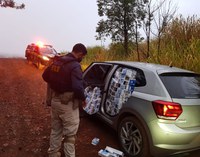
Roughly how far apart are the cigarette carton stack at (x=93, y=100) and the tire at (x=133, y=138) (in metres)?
0.90

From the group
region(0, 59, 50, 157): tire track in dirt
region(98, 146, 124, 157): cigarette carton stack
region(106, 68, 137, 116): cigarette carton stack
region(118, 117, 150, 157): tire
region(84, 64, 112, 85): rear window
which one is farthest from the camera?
region(84, 64, 112, 85): rear window

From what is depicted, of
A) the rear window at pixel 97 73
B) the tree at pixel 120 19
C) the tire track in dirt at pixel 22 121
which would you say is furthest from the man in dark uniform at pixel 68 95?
the tree at pixel 120 19

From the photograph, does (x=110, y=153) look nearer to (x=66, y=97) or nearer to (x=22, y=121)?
(x=66, y=97)

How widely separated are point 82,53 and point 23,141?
7.49ft

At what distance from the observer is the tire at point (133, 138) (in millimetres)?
4855

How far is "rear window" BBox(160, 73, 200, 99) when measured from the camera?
4.88 m

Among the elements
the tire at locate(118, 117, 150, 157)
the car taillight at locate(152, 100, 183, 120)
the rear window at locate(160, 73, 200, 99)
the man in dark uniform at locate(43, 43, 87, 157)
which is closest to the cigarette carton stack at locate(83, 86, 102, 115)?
the tire at locate(118, 117, 150, 157)

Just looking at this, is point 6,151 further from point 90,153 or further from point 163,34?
point 163,34

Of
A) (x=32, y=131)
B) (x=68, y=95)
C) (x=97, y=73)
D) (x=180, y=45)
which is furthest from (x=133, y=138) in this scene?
(x=180, y=45)

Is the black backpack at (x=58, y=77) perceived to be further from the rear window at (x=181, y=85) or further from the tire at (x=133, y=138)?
the rear window at (x=181, y=85)

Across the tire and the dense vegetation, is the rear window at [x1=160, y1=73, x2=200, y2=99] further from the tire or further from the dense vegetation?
the dense vegetation

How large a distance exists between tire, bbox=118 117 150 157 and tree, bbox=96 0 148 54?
14290 mm

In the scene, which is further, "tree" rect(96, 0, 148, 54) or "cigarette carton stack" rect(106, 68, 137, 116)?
"tree" rect(96, 0, 148, 54)

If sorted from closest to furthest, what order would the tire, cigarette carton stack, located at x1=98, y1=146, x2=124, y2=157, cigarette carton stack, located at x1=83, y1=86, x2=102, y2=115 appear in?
the tire, cigarette carton stack, located at x1=98, y1=146, x2=124, y2=157, cigarette carton stack, located at x1=83, y1=86, x2=102, y2=115
